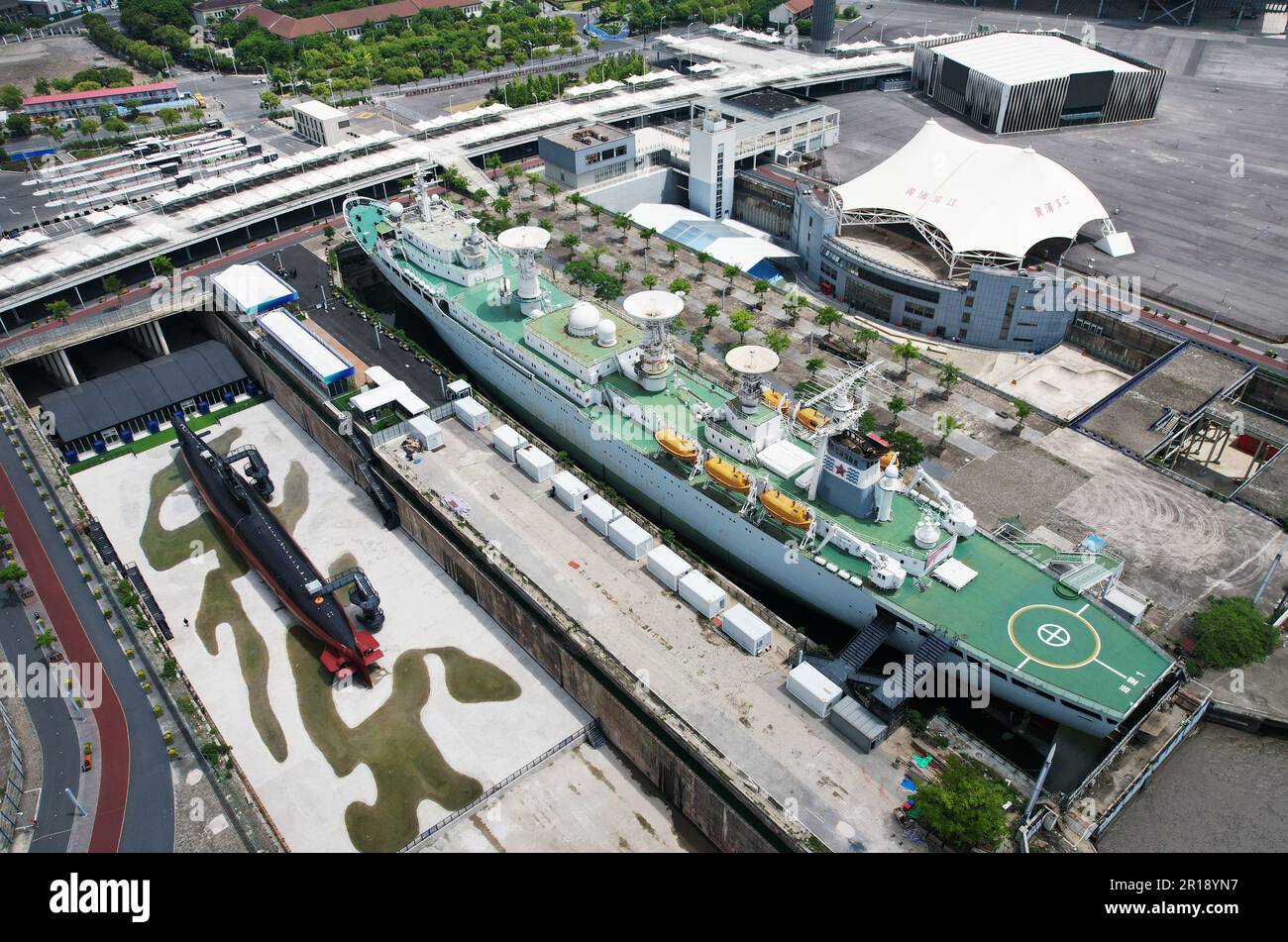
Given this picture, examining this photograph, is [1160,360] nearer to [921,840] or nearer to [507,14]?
[921,840]

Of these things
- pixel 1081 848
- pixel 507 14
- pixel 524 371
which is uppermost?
pixel 507 14

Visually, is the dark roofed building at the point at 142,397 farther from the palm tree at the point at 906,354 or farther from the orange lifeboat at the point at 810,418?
the palm tree at the point at 906,354

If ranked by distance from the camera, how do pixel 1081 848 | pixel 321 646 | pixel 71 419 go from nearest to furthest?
pixel 1081 848
pixel 321 646
pixel 71 419

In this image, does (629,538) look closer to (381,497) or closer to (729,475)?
(729,475)

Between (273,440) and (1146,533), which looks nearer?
(1146,533)

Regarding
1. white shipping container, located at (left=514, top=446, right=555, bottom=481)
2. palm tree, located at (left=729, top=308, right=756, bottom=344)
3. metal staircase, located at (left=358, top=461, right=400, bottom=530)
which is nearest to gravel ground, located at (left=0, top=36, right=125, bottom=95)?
metal staircase, located at (left=358, top=461, right=400, bottom=530)

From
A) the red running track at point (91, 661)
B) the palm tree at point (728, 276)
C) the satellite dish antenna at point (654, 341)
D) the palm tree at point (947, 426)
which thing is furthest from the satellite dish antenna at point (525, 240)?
the red running track at point (91, 661)

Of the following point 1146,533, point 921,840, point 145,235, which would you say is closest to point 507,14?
point 145,235

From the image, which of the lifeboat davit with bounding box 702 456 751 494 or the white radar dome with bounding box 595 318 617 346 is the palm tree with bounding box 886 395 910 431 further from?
the white radar dome with bounding box 595 318 617 346
